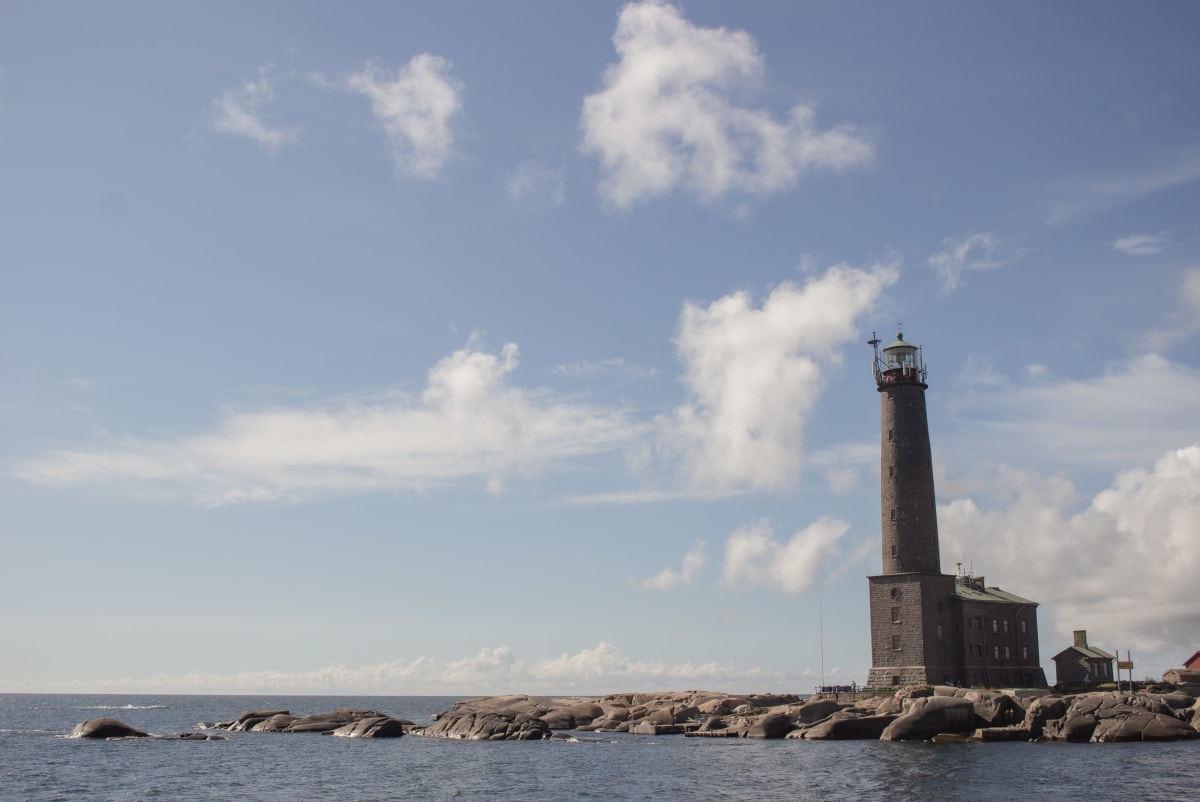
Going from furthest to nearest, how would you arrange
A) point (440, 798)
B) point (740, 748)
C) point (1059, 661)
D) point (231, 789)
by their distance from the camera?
point (1059, 661)
point (740, 748)
point (231, 789)
point (440, 798)

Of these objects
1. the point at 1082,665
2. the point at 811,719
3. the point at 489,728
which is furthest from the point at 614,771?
the point at 1082,665

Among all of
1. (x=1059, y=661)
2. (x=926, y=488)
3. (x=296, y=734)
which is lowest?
(x=296, y=734)

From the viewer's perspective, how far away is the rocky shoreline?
54.7 m

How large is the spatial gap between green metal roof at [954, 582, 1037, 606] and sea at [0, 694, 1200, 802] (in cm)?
1910

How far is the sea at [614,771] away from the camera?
39344mm

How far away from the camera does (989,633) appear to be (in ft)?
236

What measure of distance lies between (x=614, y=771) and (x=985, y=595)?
37580 mm

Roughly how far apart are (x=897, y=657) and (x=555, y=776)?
30979mm

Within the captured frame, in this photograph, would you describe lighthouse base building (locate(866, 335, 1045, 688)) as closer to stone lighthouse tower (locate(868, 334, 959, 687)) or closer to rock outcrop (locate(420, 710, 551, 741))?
stone lighthouse tower (locate(868, 334, 959, 687))

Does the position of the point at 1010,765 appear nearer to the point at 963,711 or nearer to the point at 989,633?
the point at 963,711

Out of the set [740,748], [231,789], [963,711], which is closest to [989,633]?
[963,711]

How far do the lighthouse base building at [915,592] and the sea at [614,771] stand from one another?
516 inches

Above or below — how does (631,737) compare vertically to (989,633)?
below

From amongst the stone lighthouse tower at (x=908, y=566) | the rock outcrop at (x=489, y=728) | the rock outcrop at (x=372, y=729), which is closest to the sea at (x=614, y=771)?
the rock outcrop at (x=489, y=728)
